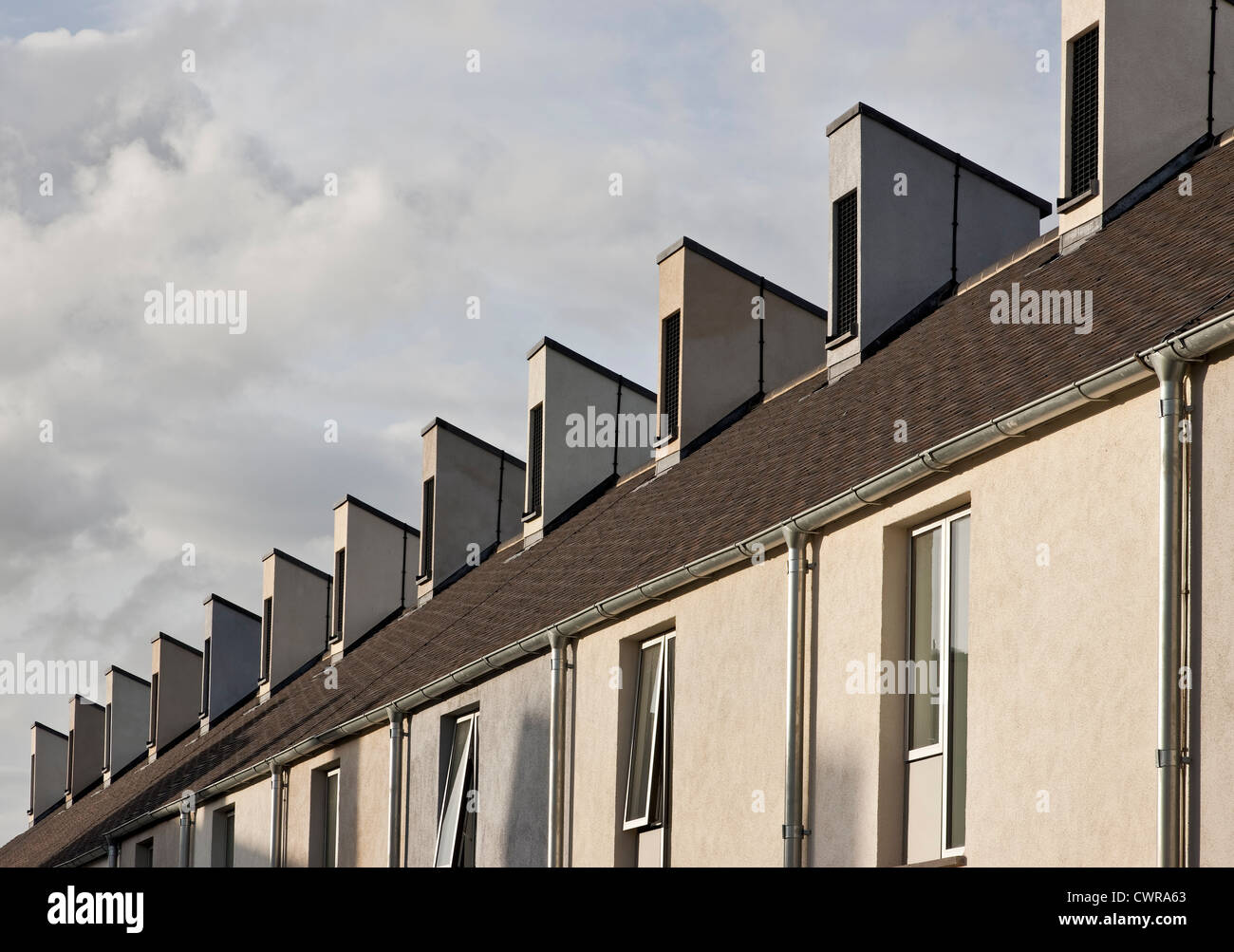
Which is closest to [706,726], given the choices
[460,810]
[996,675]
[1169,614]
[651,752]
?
[651,752]

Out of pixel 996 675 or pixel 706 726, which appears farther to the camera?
pixel 706 726

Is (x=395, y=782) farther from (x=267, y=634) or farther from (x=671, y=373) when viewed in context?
(x=267, y=634)

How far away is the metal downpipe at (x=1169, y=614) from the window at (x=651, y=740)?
22.8 ft

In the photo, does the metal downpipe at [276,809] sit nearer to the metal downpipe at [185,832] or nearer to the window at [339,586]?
the metal downpipe at [185,832]

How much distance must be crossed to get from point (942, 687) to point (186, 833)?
20207mm

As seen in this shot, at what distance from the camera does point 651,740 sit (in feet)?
53.9

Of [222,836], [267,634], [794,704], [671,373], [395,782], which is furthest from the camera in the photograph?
[267,634]

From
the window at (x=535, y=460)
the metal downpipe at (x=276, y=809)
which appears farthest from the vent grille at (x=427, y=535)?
the metal downpipe at (x=276, y=809)

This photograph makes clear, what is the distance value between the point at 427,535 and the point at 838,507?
20.0 metres

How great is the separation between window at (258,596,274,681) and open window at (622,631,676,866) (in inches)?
868

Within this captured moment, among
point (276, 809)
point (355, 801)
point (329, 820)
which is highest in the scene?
point (355, 801)

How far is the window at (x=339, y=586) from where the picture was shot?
34.7 m

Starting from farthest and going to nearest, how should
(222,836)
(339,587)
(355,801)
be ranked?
(339,587), (222,836), (355,801)

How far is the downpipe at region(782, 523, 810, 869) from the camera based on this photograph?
13.4 m
